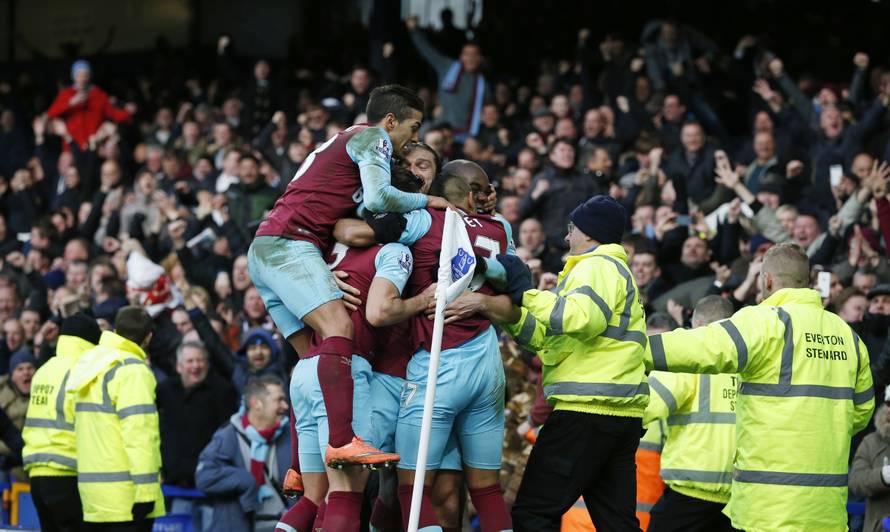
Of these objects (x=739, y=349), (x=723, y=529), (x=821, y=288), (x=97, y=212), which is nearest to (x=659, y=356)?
(x=739, y=349)

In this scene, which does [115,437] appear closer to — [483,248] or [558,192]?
[483,248]

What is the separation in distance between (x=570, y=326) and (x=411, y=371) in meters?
0.91

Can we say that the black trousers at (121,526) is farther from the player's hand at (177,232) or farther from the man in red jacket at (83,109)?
the man in red jacket at (83,109)

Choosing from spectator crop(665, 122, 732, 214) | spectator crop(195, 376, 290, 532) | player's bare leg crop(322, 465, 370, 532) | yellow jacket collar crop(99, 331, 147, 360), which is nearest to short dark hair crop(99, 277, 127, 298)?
spectator crop(195, 376, 290, 532)

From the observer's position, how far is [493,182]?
13.8 m

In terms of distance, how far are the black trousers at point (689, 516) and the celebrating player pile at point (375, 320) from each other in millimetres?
1307

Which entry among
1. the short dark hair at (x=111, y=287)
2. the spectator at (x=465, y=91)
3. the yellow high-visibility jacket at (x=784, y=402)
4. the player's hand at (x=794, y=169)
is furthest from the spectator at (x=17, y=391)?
the yellow high-visibility jacket at (x=784, y=402)

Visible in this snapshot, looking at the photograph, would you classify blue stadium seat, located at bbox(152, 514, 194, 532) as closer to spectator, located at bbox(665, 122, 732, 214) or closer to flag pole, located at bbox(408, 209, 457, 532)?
flag pole, located at bbox(408, 209, 457, 532)

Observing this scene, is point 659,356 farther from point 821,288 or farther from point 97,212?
point 97,212

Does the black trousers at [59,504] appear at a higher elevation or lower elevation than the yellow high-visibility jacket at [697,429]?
lower

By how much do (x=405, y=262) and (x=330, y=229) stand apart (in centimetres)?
45

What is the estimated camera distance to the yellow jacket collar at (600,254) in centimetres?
721

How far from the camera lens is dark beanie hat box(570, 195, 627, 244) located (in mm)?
7285

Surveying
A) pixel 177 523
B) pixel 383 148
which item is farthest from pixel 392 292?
pixel 177 523
